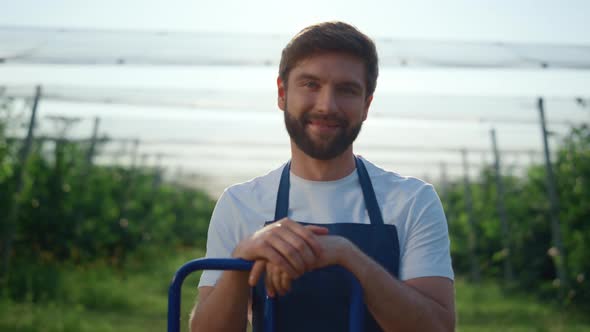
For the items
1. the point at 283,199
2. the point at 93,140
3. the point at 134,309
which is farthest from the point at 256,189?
the point at 93,140

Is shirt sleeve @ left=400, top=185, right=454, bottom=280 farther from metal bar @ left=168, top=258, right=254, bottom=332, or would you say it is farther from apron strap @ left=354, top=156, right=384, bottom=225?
metal bar @ left=168, top=258, right=254, bottom=332

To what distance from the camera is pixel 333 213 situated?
167 centimetres

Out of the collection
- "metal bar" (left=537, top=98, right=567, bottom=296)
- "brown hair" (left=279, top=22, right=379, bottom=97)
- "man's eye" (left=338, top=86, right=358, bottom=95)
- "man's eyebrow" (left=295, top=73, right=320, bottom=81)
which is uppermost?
"brown hair" (left=279, top=22, right=379, bottom=97)

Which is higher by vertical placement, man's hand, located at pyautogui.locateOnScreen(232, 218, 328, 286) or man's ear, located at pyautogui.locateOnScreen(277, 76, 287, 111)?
man's ear, located at pyautogui.locateOnScreen(277, 76, 287, 111)

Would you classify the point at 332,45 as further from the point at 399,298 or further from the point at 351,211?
the point at 399,298

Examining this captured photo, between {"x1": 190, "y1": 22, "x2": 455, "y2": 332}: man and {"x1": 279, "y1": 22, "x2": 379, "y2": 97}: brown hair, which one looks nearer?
{"x1": 190, "y1": 22, "x2": 455, "y2": 332}: man

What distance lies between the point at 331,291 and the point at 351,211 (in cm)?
21

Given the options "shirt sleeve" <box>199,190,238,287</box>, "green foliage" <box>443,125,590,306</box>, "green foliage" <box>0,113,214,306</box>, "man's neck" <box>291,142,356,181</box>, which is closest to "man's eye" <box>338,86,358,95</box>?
"man's neck" <box>291,142,356,181</box>

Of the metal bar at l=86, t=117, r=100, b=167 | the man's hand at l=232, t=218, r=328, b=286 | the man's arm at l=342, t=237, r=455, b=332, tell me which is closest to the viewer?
the man's hand at l=232, t=218, r=328, b=286

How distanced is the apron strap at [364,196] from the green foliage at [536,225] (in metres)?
6.29

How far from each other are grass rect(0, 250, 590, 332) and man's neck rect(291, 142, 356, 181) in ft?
15.0

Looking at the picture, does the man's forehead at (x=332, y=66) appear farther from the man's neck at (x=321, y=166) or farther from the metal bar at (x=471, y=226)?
the metal bar at (x=471, y=226)

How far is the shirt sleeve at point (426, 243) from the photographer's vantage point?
5.18 feet

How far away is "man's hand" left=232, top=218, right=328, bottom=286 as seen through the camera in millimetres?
1275
